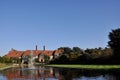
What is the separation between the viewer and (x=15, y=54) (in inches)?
7170

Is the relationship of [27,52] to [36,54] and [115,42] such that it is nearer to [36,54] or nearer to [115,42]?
[36,54]

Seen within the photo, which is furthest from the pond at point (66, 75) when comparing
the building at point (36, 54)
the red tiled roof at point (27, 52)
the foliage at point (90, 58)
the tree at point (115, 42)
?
the red tiled roof at point (27, 52)

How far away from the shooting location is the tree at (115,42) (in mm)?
81094

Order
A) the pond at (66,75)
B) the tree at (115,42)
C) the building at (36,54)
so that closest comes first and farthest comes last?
the pond at (66,75)
the tree at (115,42)
the building at (36,54)

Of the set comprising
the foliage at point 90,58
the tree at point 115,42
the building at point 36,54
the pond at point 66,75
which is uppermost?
the building at point 36,54

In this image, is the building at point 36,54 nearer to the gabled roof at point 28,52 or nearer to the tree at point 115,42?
the gabled roof at point 28,52

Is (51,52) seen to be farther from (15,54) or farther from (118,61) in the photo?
(118,61)

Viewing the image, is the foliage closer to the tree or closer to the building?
the tree

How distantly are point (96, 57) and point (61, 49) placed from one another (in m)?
92.5

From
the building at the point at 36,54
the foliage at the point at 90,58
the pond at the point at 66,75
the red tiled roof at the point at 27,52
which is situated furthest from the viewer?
the red tiled roof at the point at 27,52

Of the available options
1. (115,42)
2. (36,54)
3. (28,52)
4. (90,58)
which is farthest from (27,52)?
(115,42)

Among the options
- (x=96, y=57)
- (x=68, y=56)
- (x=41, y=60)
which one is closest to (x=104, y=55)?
(x=96, y=57)

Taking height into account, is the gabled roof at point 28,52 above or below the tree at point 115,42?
above

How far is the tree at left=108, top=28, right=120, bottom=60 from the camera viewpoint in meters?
81.1
